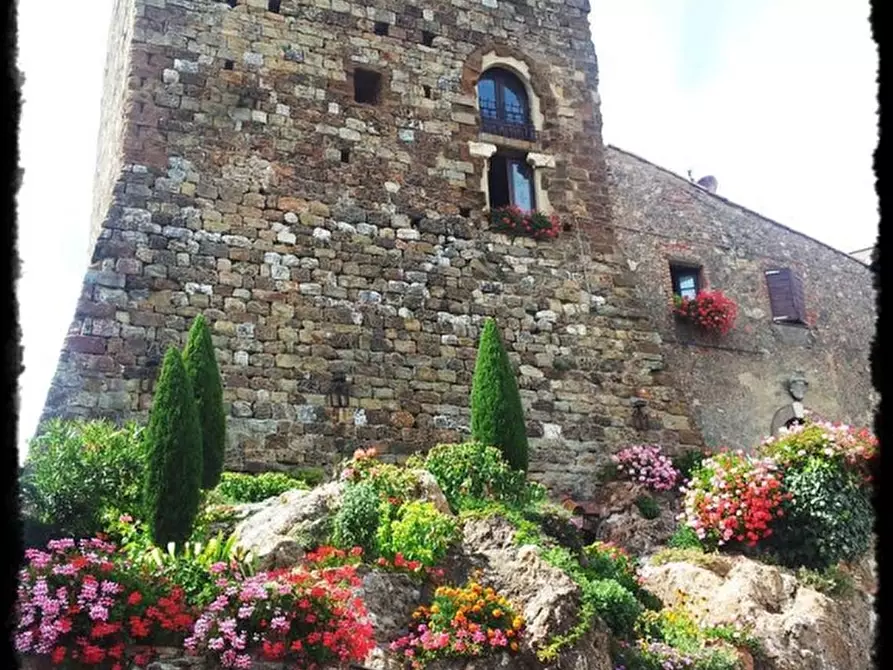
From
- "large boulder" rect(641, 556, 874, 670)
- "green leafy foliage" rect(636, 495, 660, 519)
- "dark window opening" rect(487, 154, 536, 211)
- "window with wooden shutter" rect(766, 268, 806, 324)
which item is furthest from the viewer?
"window with wooden shutter" rect(766, 268, 806, 324)

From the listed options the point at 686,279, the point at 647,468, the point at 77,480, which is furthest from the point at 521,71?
the point at 77,480

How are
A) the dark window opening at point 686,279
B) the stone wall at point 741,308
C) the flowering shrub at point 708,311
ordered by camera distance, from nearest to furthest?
the stone wall at point 741,308, the flowering shrub at point 708,311, the dark window opening at point 686,279

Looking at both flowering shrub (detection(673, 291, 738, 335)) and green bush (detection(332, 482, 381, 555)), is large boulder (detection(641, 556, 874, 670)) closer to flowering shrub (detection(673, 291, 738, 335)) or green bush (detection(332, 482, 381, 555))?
green bush (detection(332, 482, 381, 555))

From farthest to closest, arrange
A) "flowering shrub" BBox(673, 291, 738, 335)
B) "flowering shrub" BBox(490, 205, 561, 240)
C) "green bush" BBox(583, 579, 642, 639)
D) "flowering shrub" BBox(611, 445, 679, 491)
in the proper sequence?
"flowering shrub" BBox(673, 291, 738, 335) → "flowering shrub" BBox(490, 205, 561, 240) → "flowering shrub" BBox(611, 445, 679, 491) → "green bush" BBox(583, 579, 642, 639)

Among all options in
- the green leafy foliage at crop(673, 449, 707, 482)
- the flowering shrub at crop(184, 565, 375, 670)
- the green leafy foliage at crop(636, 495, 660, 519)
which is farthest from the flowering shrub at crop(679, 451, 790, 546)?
the flowering shrub at crop(184, 565, 375, 670)

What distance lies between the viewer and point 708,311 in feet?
62.7

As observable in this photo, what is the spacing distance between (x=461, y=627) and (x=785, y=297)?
559 inches

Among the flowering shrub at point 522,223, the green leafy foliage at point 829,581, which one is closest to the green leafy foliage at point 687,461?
the green leafy foliage at point 829,581

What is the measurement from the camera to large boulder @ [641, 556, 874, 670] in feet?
33.4

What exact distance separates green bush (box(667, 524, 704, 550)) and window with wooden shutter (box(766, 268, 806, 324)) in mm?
9029

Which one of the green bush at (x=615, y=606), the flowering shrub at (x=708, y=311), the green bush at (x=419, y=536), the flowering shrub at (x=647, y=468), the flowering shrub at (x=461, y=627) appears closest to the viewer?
the flowering shrub at (x=461, y=627)

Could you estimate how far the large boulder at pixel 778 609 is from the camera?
33.4ft

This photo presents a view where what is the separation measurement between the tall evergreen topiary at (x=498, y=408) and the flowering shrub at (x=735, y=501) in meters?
2.43

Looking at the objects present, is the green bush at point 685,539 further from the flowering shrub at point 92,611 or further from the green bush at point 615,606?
the flowering shrub at point 92,611
